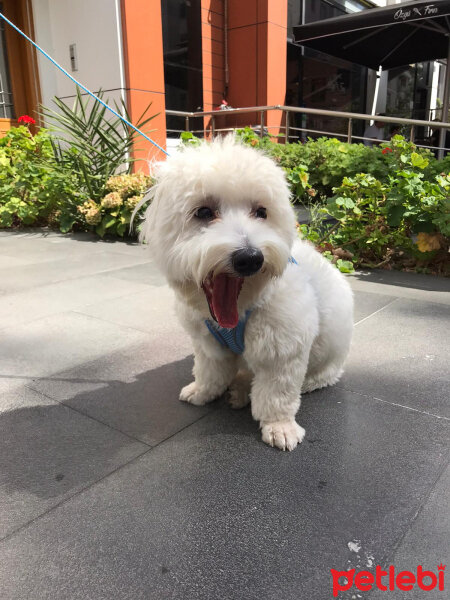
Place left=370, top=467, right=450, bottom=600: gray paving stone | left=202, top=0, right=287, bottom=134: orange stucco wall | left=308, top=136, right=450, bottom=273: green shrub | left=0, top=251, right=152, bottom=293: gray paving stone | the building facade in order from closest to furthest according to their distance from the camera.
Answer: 1. left=370, top=467, right=450, bottom=600: gray paving stone
2. left=0, top=251, right=152, bottom=293: gray paving stone
3. left=308, top=136, right=450, bottom=273: green shrub
4. the building facade
5. left=202, top=0, right=287, bottom=134: orange stucco wall

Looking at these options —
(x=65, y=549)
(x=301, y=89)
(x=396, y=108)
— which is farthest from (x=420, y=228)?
(x=396, y=108)

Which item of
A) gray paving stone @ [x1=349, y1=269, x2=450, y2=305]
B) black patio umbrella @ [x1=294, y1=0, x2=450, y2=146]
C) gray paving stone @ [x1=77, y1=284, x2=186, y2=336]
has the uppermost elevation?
black patio umbrella @ [x1=294, y1=0, x2=450, y2=146]

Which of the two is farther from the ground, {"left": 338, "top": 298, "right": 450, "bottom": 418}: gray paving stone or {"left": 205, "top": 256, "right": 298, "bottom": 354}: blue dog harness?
{"left": 205, "top": 256, "right": 298, "bottom": 354}: blue dog harness

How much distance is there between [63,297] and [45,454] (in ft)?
8.11

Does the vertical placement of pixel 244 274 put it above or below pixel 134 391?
above

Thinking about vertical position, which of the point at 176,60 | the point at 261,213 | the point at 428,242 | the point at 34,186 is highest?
the point at 176,60

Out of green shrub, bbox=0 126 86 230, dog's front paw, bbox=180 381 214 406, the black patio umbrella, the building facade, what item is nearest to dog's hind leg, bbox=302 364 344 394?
dog's front paw, bbox=180 381 214 406

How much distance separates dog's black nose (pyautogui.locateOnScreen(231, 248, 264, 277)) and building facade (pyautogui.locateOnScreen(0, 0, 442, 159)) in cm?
475

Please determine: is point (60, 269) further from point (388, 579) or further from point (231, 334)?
point (388, 579)

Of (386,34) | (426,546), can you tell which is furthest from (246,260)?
(386,34)

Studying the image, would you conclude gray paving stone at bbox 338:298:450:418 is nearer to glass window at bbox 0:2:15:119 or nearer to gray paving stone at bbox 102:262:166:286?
gray paving stone at bbox 102:262:166:286

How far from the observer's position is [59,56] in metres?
8.84

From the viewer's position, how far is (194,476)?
1955 mm

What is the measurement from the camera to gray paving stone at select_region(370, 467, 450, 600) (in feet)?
4.60
